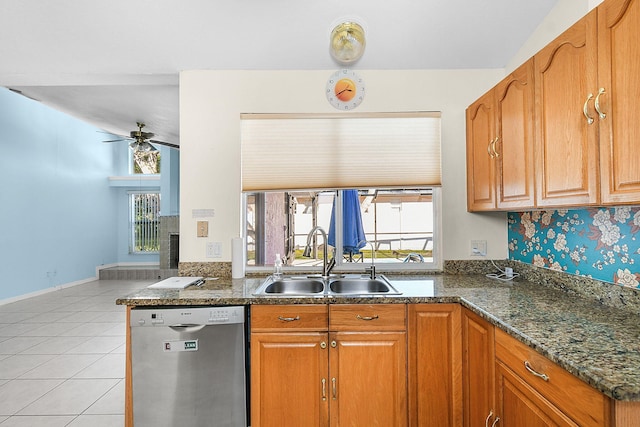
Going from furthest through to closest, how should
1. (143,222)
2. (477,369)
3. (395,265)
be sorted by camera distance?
1. (143,222)
2. (395,265)
3. (477,369)

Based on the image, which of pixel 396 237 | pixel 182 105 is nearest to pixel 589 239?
pixel 396 237

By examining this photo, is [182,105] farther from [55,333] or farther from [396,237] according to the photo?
[55,333]

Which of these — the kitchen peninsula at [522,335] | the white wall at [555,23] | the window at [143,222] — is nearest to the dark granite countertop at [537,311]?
the kitchen peninsula at [522,335]

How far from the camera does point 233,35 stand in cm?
232

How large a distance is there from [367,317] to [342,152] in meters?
1.30

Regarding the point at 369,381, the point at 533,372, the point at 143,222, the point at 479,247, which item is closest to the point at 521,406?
the point at 533,372

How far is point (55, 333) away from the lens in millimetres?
3779

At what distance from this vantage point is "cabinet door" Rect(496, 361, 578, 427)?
3.68 feet

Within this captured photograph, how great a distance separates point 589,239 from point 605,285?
253 mm

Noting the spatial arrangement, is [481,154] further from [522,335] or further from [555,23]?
[522,335]

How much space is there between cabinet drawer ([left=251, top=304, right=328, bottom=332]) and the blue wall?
18.0 ft

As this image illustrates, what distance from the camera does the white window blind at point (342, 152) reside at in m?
2.62

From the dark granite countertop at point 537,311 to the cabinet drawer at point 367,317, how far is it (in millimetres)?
41

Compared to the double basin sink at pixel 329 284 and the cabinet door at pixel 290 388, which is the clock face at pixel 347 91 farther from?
the cabinet door at pixel 290 388
